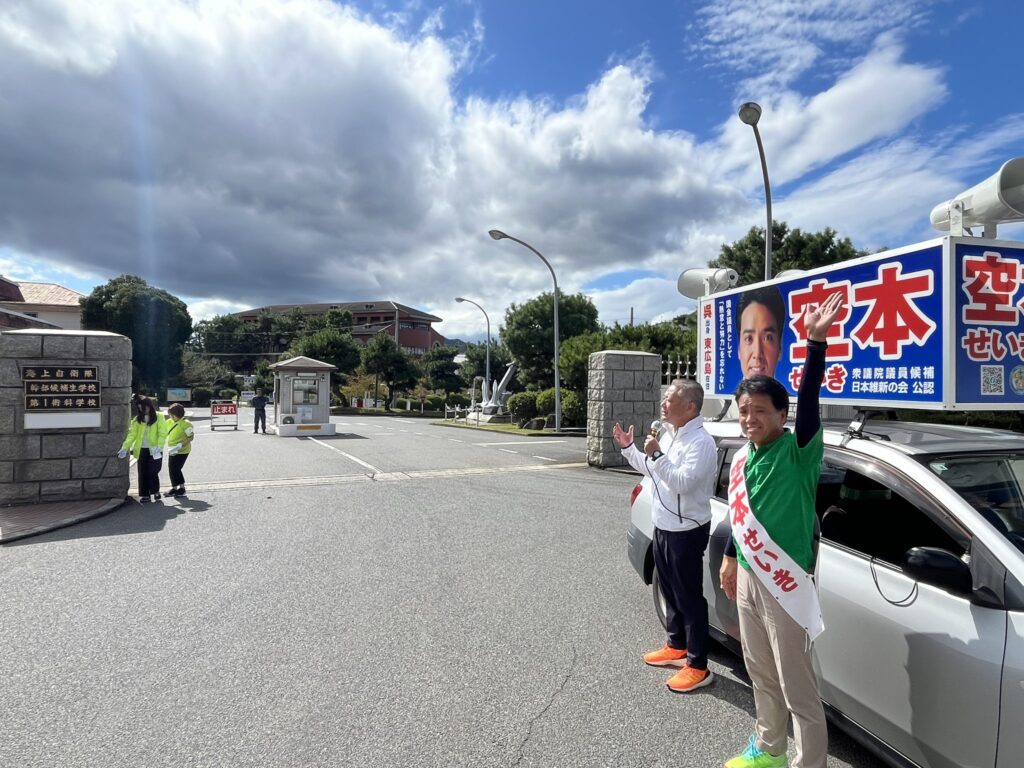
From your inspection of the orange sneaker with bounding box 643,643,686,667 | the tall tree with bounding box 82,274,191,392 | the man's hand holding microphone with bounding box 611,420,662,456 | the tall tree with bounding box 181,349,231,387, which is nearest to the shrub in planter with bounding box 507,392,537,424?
the orange sneaker with bounding box 643,643,686,667

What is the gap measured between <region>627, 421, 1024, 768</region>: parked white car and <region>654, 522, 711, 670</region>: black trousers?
0.66 m

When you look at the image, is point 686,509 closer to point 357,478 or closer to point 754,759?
point 754,759

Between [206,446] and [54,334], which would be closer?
[54,334]

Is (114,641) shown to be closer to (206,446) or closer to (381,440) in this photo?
(206,446)

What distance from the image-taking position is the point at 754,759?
8.26 ft

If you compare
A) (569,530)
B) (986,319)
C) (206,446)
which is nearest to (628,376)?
(569,530)

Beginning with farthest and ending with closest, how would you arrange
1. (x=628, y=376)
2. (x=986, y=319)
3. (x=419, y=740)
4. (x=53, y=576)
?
(x=628, y=376) < (x=53, y=576) < (x=986, y=319) < (x=419, y=740)

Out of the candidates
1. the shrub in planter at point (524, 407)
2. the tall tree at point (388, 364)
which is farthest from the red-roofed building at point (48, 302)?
the shrub in planter at point (524, 407)

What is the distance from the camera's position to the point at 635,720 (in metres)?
3.01

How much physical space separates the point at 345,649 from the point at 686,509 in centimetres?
237

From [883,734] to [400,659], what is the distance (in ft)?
8.48

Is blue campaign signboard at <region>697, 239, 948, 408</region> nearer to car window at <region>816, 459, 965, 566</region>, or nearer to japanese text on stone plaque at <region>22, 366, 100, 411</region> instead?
car window at <region>816, 459, 965, 566</region>

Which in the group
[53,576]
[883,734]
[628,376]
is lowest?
[53,576]

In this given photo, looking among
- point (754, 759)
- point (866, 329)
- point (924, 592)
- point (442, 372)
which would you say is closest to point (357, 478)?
point (866, 329)
